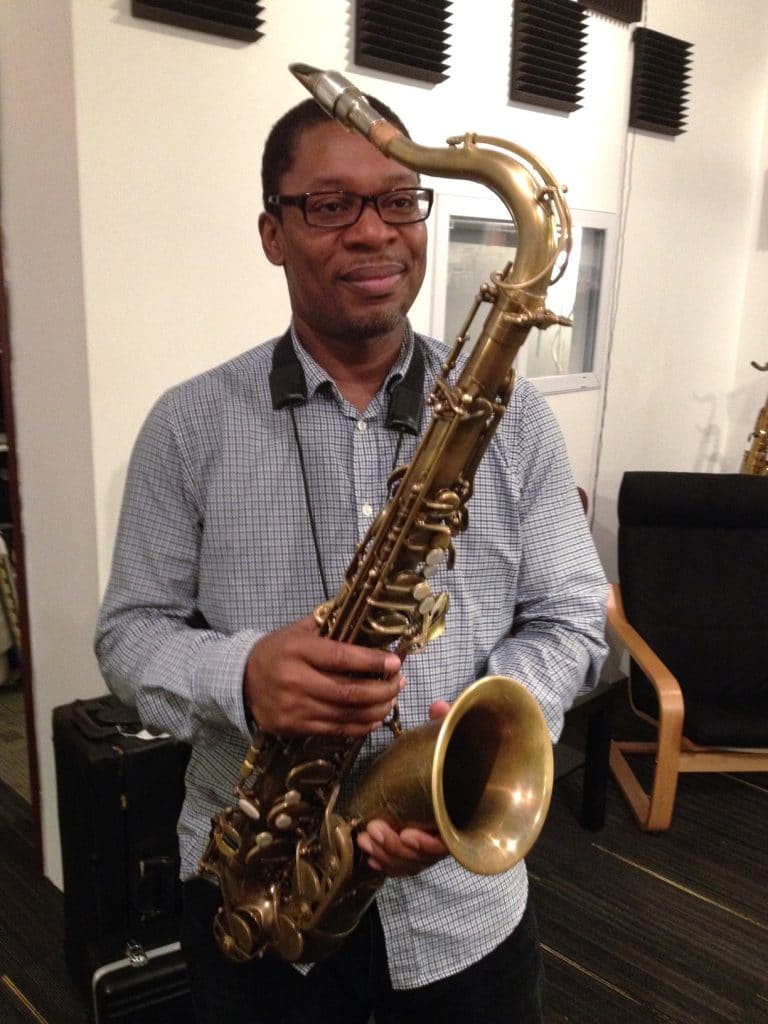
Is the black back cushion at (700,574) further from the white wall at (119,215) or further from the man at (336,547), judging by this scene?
the man at (336,547)

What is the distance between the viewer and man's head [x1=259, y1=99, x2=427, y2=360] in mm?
1269

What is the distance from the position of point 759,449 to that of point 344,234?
386 centimetres

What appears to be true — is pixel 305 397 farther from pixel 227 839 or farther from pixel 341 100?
pixel 227 839

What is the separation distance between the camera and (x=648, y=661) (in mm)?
3402

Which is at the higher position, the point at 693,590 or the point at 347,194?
the point at 347,194

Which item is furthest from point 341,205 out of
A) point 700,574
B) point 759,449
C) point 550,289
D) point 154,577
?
point 759,449

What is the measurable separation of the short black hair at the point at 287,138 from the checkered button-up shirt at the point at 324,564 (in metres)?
0.31

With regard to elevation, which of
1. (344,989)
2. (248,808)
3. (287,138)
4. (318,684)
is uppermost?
(287,138)

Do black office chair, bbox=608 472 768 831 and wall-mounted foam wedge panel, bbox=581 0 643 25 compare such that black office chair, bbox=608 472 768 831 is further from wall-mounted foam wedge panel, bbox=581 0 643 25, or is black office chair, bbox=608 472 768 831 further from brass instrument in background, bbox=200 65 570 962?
brass instrument in background, bbox=200 65 570 962

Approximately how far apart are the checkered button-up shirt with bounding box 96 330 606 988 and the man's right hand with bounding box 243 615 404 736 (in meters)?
A: 0.19

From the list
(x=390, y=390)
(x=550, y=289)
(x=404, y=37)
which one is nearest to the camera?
(x=390, y=390)

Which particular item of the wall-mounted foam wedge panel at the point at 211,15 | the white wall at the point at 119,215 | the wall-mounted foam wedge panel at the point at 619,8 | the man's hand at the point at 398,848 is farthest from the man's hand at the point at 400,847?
the wall-mounted foam wedge panel at the point at 619,8

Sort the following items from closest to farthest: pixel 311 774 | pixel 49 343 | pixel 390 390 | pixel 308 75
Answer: pixel 308 75
pixel 311 774
pixel 390 390
pixel 49 343

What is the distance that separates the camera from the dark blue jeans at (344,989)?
1344 mm
